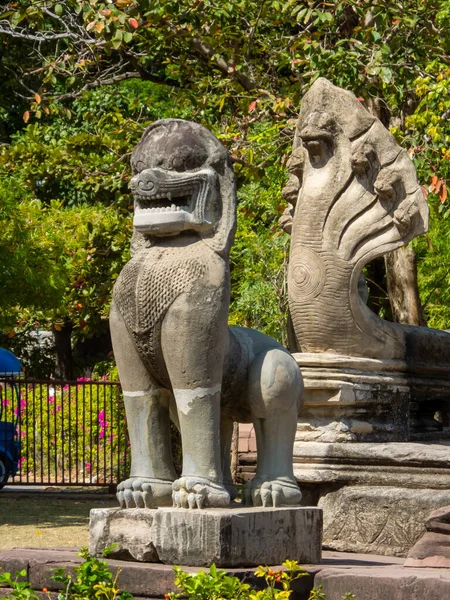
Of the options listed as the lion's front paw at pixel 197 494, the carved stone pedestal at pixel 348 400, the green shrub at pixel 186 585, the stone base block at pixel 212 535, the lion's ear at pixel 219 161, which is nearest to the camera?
the green shrub at pixel 186 585

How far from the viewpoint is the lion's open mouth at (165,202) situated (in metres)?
5.48

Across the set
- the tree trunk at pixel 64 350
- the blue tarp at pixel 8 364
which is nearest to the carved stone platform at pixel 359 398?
the blue tarp at pixel 8 364

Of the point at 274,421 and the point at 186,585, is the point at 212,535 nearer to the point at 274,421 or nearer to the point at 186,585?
the point at 186,585

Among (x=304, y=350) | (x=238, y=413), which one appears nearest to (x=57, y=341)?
(x=304, y=350)

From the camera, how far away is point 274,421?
561 centimetres

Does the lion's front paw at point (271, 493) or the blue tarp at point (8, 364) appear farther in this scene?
the blue tarp at point (8, 364)

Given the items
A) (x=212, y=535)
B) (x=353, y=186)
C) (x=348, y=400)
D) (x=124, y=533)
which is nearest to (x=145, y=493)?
(x=124, y=533)

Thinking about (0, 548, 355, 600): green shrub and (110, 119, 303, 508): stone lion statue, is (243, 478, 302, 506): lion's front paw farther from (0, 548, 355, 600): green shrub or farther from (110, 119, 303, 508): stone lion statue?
(0, 548, 355, 600): green shrub

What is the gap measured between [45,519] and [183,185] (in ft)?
22.1

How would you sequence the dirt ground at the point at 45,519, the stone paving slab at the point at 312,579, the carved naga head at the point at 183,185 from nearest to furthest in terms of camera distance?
1. the stone paving slab at the point at 312,579
2. the carved naga head at the point at 183,185
3. the dirt ground at the point at 45,519

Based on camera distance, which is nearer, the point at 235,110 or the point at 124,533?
the point at 124,533

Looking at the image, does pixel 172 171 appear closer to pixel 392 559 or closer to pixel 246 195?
pixel 392 559

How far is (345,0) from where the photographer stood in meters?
12.3

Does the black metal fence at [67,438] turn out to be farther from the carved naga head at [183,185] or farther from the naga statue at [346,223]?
the carved naga head at [183,185]
